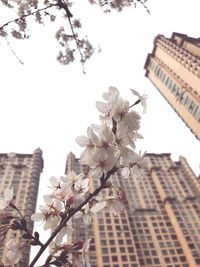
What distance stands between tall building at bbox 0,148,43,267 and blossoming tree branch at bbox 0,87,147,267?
80401 millimetres

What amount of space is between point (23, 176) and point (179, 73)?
178ft

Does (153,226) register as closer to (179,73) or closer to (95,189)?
(179,73)

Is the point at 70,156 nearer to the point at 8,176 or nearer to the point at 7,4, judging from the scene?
the point at 8,176

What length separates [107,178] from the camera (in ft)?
7.47

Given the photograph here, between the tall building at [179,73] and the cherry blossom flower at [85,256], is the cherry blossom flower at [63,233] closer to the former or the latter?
the cherry blossom flower at [85,256]

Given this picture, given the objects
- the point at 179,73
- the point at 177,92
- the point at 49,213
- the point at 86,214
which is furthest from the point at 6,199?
the point at 177,92

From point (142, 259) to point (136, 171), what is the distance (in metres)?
78.5

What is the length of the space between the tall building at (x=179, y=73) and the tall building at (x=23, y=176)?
4423 centimetres

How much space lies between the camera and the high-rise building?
73.1 metres

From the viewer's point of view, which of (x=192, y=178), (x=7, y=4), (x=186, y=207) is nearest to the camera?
(x=7, y=4)

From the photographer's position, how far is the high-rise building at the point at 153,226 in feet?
240

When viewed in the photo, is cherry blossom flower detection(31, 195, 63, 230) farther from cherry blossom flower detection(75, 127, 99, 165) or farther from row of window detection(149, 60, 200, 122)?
row of window detection(149, 60, 200, 122)

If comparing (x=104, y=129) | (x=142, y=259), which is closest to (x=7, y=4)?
(x=104, y=129)

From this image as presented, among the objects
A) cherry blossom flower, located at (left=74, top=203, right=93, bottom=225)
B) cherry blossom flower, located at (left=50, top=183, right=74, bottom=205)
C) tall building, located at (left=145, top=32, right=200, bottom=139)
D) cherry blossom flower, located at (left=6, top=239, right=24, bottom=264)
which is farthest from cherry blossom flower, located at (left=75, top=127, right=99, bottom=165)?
tall building, located at (left=145, top=32, right=200, bottom=139)
